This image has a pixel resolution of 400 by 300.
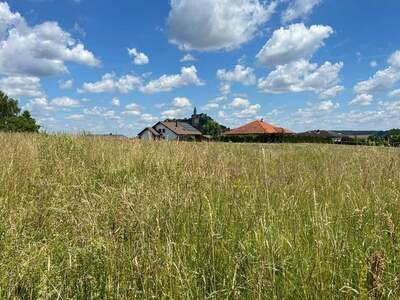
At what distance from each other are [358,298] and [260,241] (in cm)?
72

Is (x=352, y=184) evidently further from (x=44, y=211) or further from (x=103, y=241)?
(x=44, y=211)

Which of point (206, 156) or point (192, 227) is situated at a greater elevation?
point (206, 156)

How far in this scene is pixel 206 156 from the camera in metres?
6.59

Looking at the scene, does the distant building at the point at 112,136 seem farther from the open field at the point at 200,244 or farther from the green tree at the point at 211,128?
the green tree at the point at 211,128

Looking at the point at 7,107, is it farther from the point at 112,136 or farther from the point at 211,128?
the point at 112,136

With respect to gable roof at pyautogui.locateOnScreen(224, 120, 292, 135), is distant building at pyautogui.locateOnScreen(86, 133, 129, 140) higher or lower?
lower

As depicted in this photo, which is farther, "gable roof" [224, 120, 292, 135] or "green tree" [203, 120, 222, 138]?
"green tree" [203, 120, 222, 138]

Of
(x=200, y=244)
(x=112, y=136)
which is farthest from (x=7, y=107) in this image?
(x=200, y=244)

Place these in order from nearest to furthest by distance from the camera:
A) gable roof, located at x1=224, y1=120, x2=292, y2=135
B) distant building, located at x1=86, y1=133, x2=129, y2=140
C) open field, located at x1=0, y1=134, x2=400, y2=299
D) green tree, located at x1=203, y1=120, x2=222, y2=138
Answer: open field, located at x1=0, y1=134, x2=400, y2=299 < distant building, located at x1=86, y1=133, x2=129, y2=140 < gable roof, located at x1=224, y1=120, x2=292, y2=135 < green tree, located at x1=203, y1=120, x2=222, y2=138

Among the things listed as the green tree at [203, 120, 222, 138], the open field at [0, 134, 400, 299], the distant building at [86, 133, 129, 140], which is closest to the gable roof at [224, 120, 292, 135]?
the green tree at [203, 120, 222, 138]

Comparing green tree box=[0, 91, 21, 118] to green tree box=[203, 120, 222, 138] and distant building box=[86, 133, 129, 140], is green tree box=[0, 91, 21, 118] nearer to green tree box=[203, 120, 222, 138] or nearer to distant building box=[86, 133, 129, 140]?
green tree box=[203, 120, 222, 138]

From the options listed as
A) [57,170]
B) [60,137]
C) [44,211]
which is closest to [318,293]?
[44,211]

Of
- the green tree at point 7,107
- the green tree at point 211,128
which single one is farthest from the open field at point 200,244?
the green tree at point 211,128

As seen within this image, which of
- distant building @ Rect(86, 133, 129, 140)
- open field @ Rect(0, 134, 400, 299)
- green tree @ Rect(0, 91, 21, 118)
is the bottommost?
open field @ Rect(0, 134, 400, 299)
